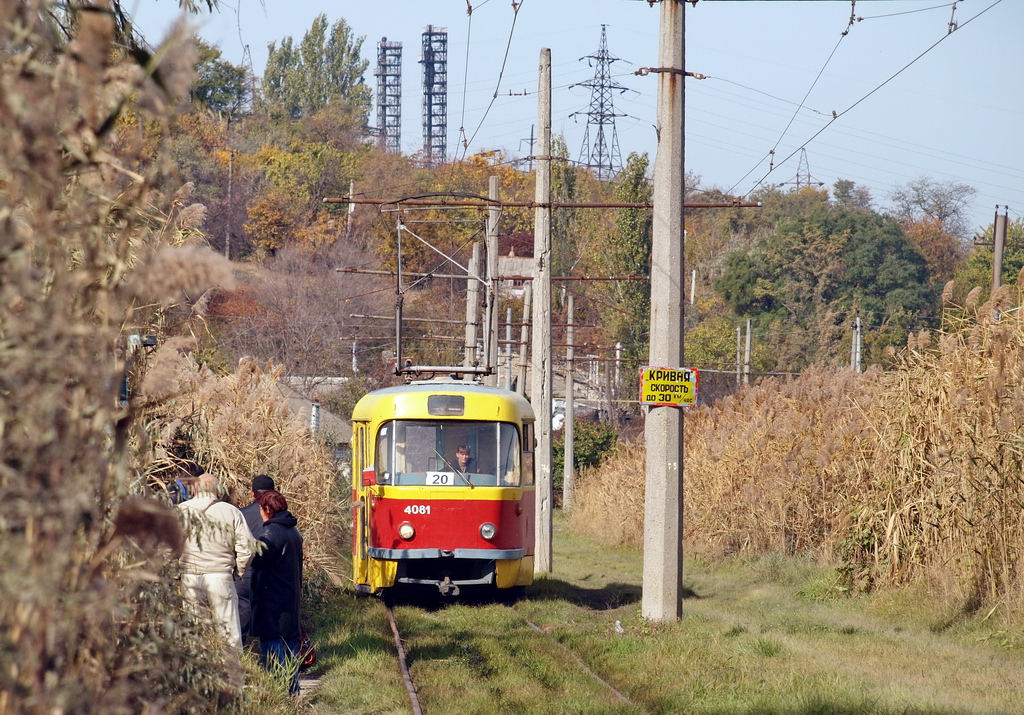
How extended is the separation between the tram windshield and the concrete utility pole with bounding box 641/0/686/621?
8.05 feet

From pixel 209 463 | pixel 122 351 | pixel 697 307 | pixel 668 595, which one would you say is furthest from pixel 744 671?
pixel 697 307

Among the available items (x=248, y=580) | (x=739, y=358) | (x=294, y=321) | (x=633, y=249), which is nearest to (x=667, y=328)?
(x=248, y=580)

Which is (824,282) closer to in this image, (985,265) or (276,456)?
(985,265)

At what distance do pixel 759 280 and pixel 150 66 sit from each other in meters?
57.2

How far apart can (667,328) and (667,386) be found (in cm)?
63

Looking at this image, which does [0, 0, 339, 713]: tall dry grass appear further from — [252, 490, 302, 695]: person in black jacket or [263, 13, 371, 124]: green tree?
[263, 13, 371, 124]: green tree

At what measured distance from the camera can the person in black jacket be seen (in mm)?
9094

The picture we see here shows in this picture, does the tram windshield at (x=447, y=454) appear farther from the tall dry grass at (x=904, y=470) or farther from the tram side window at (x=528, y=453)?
the tall dry grass at (x=904, y=470)

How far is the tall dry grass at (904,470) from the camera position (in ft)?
42.2

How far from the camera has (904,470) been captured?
14.1 metres

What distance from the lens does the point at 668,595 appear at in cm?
1300

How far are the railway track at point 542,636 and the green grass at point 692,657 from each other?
58mm

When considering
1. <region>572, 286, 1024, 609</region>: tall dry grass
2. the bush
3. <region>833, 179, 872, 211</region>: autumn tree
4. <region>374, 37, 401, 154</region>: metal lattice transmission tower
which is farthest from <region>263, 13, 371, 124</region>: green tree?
<region>572, 286, 1024, 609</region>: tall dry grass

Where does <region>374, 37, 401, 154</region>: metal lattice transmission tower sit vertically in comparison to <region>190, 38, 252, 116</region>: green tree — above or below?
above
